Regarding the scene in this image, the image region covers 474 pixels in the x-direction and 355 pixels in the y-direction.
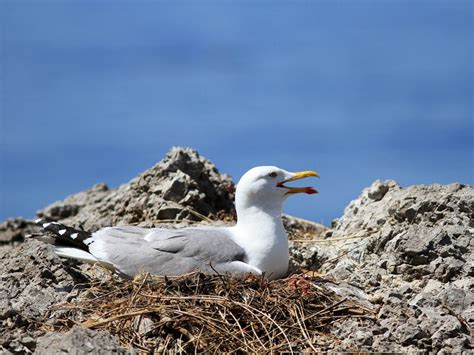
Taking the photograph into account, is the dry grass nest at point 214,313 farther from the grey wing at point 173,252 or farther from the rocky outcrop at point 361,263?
the grey wing at point 173,252

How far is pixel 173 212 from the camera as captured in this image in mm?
12977

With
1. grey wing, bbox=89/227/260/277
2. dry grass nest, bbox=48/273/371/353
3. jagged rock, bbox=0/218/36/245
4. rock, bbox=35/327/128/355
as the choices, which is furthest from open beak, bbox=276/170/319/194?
jagged rock, bbox=0/218/36/245

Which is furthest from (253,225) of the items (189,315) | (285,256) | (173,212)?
(173,212)

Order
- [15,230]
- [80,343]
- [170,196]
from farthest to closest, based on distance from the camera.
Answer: [15,230] → [170,196] → [80,343]

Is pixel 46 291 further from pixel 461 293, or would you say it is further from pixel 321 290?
pixel 461 293

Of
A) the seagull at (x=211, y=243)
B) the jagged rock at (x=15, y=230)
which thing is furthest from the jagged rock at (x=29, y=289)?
the jagged rock at (x=15, y=230)

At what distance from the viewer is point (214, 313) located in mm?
8117

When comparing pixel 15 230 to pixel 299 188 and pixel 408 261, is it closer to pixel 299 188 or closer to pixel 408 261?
pixel 299 188

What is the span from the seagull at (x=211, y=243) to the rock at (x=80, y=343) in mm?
1978

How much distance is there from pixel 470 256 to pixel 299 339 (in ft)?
8.21

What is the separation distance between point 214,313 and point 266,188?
237cm

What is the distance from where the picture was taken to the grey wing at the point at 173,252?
9375 millimetres

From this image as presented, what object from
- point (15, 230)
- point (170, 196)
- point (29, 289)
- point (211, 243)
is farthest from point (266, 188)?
point (15, 230)

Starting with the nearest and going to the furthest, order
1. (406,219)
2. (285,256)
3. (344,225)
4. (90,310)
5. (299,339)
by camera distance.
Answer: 1. (299,339)
2. (90,310)
3. (285,256)
4. (406,219)
5. (344,225)
